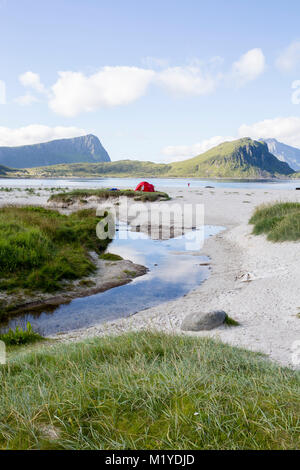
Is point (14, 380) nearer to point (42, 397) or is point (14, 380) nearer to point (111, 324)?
point (42, 397)

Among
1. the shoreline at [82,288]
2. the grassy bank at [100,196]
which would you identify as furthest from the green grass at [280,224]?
the grassy bank at [100,196]

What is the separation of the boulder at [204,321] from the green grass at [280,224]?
12.4 meters

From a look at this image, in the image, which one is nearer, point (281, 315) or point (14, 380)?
point (14, 380)

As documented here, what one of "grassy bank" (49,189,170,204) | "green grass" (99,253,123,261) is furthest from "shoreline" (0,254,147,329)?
"grassy bank" (49,189,170,204)

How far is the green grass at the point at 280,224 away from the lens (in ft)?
65.7

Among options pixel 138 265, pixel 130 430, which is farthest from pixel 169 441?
pixel 138 265

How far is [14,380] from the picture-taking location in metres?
4.30

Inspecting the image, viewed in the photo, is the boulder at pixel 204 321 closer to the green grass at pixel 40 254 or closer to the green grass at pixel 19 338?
the green grass at pixel 19 338

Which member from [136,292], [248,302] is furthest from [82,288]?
[248,302]

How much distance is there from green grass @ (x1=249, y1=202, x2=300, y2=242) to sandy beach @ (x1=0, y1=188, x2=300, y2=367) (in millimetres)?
693

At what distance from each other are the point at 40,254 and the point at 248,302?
1014cm

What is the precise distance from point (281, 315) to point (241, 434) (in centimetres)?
844

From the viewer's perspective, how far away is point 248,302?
11828 mm

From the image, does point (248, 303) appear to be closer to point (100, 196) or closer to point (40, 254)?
point (40, 254)
